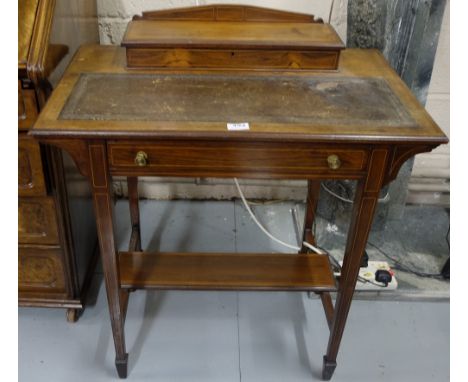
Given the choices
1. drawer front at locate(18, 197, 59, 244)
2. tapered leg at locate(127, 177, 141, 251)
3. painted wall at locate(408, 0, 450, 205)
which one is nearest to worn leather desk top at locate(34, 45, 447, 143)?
drawer front at locate(18, 197, 59, 244)

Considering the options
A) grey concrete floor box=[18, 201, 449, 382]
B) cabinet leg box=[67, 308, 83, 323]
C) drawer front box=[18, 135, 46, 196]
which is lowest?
grey concrete floor box=[18, 201, 449, 382]

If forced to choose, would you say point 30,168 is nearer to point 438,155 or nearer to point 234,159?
point 234,159

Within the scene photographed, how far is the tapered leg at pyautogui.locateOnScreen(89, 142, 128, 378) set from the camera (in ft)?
3.46

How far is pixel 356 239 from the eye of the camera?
1191 millimetres

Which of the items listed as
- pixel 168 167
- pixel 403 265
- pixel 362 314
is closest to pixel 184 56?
pixel 168 167

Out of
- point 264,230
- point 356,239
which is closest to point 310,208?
point 264,230

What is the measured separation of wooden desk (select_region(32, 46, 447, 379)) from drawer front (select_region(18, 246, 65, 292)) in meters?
0.28

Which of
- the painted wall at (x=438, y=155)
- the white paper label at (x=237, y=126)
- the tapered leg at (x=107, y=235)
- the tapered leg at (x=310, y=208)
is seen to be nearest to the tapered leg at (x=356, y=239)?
the white paper label at (x=237, y=126)

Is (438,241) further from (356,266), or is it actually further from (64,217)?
→ (64,217)

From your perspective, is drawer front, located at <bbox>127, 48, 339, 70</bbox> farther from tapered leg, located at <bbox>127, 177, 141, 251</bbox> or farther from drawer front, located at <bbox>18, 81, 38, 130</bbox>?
tapered leg, located at <bbox>127, 177, 141, 251</bbox>

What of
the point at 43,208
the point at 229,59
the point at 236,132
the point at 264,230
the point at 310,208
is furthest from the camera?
the point at 264,230

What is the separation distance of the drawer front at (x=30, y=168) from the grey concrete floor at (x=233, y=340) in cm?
52

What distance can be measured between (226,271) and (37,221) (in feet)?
1.85

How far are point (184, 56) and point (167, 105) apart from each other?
0.69ft
